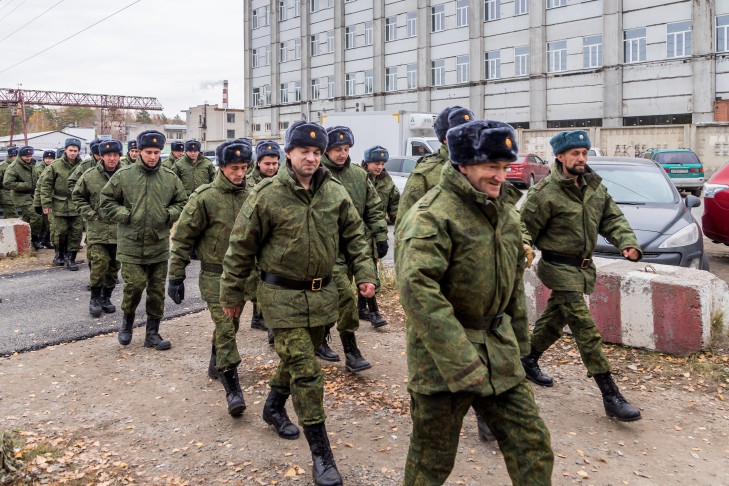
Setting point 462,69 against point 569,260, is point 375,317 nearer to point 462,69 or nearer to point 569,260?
point 569,260

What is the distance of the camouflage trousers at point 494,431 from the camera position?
2975 millimetres

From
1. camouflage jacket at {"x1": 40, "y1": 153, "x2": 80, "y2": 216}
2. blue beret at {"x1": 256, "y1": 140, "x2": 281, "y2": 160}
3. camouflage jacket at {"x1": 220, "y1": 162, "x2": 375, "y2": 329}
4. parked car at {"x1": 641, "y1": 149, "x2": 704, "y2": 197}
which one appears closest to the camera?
camouflage jacket at {"x1": 220, "y1": 162, "x2": 375, "y2": 329}

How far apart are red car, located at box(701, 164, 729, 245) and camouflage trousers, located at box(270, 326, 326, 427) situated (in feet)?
27.0

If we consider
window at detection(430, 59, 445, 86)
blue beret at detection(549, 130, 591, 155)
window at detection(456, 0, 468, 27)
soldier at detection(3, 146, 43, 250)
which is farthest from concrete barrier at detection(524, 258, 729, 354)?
window at detection(430, 59, 445, 86)

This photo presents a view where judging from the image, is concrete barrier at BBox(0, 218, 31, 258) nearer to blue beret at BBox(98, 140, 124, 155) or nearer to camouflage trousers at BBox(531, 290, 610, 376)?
blue beret at BBox(98, 140, 124, 155)

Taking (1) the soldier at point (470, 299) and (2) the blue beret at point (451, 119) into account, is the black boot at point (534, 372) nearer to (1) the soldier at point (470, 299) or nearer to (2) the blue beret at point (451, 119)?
(2) the blue beret at point (451, 119)

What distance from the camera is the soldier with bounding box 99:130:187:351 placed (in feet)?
22.3

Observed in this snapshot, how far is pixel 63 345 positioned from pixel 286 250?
4.00 meters

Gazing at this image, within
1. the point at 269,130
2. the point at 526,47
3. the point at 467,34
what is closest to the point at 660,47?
the point at 526,47

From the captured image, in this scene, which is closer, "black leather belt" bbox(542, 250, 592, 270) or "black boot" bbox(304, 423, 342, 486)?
"black boot" bbox(304, 423, 342, 486)

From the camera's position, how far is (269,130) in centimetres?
5291

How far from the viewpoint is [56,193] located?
1102 cm

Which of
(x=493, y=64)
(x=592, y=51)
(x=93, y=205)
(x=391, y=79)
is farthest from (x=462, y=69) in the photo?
(x=93, y=205)

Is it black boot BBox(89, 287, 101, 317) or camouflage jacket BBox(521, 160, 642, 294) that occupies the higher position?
camouflage jacket BBox(521, 160, 642, 294)
